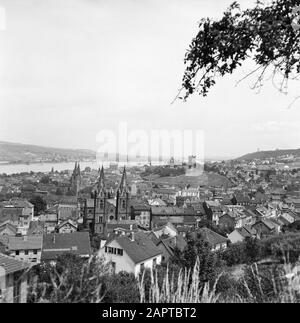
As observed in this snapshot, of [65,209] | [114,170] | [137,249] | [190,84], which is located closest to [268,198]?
[114,170]

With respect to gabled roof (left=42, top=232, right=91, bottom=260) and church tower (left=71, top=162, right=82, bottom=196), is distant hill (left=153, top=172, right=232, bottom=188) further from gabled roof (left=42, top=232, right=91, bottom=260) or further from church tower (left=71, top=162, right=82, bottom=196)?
gabled roof (left=42, top=232, right=91, bottom=260)

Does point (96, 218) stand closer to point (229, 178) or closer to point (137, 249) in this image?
point (137, 249)

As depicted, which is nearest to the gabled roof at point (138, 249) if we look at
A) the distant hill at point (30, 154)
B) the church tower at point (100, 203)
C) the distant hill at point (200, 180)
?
the church tower at point (100, 203)

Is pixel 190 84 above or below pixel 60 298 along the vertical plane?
above

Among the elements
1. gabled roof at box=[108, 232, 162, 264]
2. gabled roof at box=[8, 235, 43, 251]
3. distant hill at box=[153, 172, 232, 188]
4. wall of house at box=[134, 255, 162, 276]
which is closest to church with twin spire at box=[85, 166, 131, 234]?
gabled roof at box=[8, 235, 43, 251]

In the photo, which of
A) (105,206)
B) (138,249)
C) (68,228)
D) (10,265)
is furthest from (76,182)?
(10,265)

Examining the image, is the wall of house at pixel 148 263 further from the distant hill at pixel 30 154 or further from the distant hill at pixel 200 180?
the distant hill at pixel 200 180
